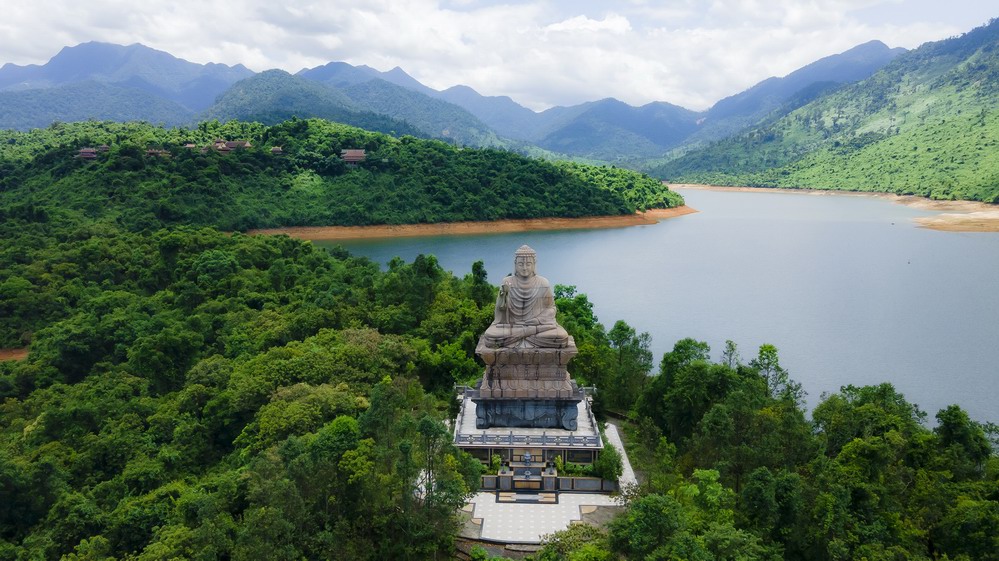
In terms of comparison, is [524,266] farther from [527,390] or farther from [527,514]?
[527,514]

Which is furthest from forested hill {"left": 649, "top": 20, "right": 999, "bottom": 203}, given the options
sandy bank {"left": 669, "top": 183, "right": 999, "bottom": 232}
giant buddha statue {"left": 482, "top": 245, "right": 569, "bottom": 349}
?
giant buddha statue {"left": 482, "top": 245, "right": 569, "bottom": 349}

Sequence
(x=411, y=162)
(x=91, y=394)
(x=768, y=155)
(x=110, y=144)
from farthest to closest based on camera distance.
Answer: (x=768, y=155), (x=411, y=162), (x=110, y=144), (x=91, y=394)

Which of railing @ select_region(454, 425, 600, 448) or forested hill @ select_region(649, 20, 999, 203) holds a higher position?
forested hill @ select_region(649, 20, 999, 203)

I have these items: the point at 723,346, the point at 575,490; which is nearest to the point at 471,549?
the point at 575,490

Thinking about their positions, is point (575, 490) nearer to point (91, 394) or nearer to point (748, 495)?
point (748, 495)

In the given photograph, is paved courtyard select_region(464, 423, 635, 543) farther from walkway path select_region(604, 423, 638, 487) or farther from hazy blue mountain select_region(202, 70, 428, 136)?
hazy blue mountain select_region(202, 70, 428, 136)

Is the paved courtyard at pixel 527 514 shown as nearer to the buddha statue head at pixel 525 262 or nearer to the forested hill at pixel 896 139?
the buddha statue head at pixel 525 262
